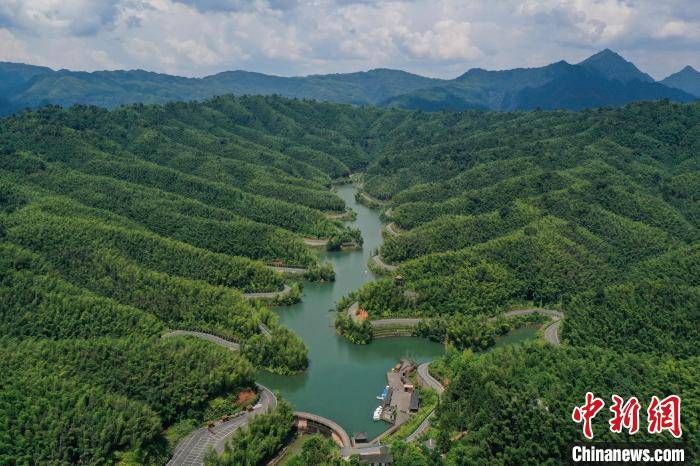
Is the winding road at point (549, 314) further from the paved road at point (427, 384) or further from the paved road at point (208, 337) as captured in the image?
the paved road at point (208, 337)

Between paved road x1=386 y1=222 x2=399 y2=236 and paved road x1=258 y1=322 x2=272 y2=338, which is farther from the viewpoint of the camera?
paved road x1=386 y1=222 x2=399 y2=236

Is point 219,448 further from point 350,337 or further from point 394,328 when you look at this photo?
point 394,328

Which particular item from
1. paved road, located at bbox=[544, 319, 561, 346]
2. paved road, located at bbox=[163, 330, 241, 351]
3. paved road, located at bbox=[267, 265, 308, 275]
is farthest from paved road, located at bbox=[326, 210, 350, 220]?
paved road, located at bbox=[544, 319, 561, 346]

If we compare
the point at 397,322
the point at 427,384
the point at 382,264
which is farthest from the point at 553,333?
the point at 382,264

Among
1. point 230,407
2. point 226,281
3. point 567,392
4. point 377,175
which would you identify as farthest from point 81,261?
point 377,175

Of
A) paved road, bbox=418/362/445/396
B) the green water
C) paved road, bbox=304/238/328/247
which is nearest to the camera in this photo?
the green water

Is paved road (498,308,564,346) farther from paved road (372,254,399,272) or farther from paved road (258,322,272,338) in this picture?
paved road (258,322,272,338)
